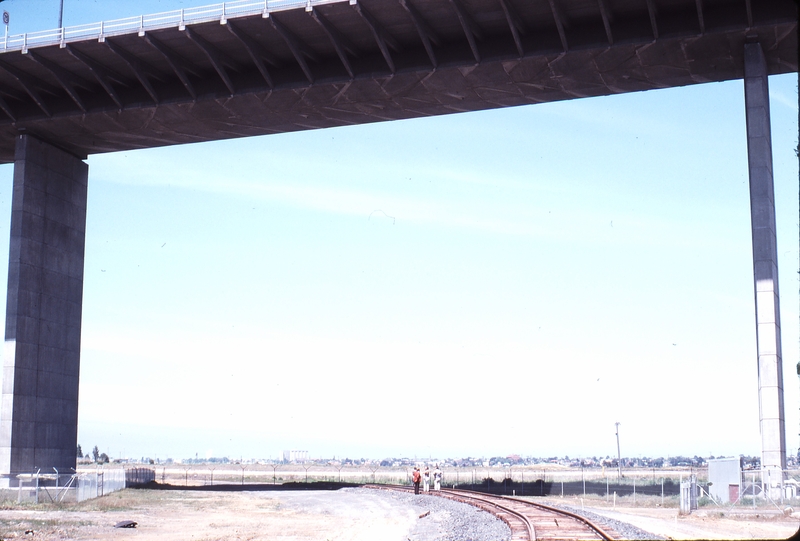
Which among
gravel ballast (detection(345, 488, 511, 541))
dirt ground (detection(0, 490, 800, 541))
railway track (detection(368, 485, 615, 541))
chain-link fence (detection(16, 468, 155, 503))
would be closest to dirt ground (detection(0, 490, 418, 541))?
dirt ground (detection(0, 490, 800, 541))

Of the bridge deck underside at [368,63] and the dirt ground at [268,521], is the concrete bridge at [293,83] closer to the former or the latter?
the bridge deck underside at [368,63]

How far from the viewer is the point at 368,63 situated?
45.0 m

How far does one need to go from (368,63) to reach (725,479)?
27264 mm

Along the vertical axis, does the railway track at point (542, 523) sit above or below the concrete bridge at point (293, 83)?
below

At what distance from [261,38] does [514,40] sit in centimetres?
1339

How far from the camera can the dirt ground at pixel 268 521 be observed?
26672 mm

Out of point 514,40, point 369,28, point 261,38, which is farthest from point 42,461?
point 514,40

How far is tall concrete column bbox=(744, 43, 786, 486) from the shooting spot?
35562 millimetres

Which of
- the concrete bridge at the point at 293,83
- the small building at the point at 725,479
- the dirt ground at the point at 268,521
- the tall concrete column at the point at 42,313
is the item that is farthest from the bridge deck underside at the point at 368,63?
the dirt ground at the point at 268,521

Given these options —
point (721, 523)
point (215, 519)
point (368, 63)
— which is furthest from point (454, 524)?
point (368, 63)

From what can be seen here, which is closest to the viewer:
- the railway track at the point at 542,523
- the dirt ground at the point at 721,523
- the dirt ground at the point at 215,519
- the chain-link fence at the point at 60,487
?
the railway track at the point at 542,523

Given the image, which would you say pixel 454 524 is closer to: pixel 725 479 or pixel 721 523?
pixel 721 523

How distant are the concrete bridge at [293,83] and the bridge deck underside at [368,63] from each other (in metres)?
0.10

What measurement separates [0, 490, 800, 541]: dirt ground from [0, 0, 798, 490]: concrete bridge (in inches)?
282
